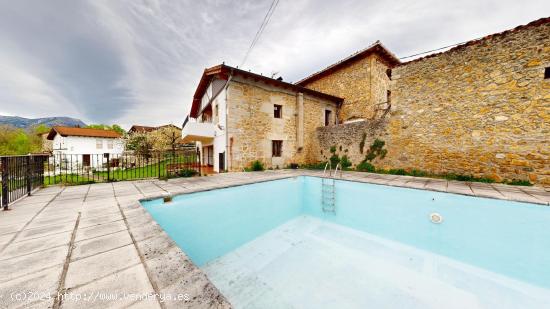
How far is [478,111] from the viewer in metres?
6.17

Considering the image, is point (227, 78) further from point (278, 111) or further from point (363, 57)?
point (363, 57)

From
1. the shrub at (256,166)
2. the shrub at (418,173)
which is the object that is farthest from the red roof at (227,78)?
the shrub at (418,173)

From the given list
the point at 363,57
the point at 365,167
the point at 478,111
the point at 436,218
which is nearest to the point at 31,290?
the point at 436,218

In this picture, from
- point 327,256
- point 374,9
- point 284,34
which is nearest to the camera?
point 327,256

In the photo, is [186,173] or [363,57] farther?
[363,57]

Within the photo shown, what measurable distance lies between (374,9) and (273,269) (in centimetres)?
958

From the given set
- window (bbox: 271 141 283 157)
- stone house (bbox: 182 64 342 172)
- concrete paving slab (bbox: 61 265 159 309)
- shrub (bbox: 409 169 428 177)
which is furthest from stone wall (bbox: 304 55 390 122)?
concrete paving slab (bbox: 61 265 159 309)

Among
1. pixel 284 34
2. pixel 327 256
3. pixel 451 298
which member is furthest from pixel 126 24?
pixel 451 298

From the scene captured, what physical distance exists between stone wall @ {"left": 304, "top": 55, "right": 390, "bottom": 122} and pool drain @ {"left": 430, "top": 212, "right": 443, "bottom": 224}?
936 centimetres

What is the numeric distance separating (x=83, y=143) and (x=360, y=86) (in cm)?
3726

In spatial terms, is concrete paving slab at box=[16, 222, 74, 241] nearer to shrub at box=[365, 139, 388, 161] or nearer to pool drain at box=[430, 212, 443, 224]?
pool drain at box=[430, 212, 443, 224]

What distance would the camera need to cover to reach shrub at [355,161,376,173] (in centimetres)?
882

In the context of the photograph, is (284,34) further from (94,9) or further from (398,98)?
(94,9)

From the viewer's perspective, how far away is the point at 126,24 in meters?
7.16
